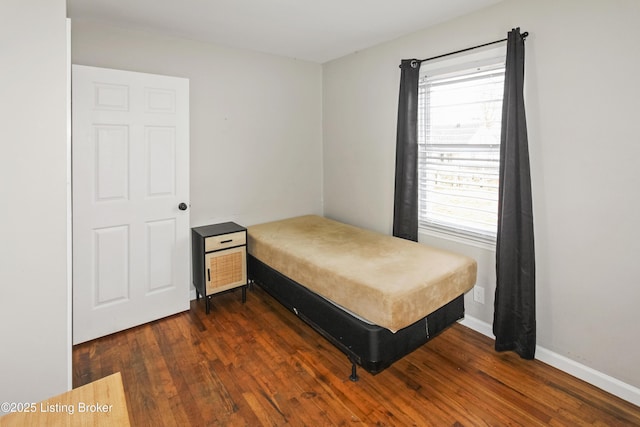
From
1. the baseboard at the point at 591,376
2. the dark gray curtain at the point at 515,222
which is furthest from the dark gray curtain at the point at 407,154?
the baseboard at the point at 591,376

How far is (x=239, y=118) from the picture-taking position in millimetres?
3500

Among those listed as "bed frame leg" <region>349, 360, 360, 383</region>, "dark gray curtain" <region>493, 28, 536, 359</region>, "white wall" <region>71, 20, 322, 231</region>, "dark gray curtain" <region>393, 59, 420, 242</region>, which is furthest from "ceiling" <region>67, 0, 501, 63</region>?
"bed frame leg" <region>349, 360, 360, 383</region>

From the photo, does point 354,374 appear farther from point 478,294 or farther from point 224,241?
point 224,241

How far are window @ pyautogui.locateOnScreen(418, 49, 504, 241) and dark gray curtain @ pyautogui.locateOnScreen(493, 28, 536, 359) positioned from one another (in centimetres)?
19

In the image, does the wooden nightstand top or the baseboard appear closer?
the baseboard

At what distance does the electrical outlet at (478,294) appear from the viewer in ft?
8.87

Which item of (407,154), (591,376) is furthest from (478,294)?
(407,154)

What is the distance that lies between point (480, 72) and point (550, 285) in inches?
61.7

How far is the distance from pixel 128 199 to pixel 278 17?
6.04 ft

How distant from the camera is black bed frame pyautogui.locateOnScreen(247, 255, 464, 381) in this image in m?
2.04

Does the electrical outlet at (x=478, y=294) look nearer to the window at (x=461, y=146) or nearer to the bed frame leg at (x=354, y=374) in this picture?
the window at (x=461, y=146)

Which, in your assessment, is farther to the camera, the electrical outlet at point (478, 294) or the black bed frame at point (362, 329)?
the electrical outlet at point (478, 294)

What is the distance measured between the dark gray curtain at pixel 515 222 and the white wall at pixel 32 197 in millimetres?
2447

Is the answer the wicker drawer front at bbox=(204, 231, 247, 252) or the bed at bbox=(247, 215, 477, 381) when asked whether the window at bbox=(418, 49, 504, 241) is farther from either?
the wicker drawer front at bbox=(204, 231, 247, 252)
